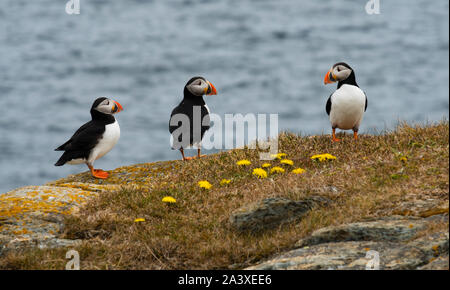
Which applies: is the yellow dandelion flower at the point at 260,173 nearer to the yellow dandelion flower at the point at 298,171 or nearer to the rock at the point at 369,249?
the yellow dandelion flower at the point at 298,171

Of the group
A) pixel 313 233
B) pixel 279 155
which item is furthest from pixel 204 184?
pixel 313 233

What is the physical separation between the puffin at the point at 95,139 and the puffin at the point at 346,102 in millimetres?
4554

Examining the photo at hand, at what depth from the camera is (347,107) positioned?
12422 mm

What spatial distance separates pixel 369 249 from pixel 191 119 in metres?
7.39

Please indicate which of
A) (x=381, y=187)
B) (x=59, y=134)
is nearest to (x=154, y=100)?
(x=59, y=134)

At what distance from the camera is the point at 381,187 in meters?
8.40

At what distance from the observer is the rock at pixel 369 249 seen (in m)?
6.36

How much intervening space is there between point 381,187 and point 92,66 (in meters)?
108

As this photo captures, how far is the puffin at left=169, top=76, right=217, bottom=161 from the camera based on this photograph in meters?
13.4

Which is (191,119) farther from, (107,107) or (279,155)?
(279,155)

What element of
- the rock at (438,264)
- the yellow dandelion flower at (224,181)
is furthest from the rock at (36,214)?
the rock at (438,264)

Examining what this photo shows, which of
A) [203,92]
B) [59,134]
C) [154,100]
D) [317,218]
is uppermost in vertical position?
[154,100]

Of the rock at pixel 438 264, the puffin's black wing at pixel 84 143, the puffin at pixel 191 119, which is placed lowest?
the rock at pixel 438 264
